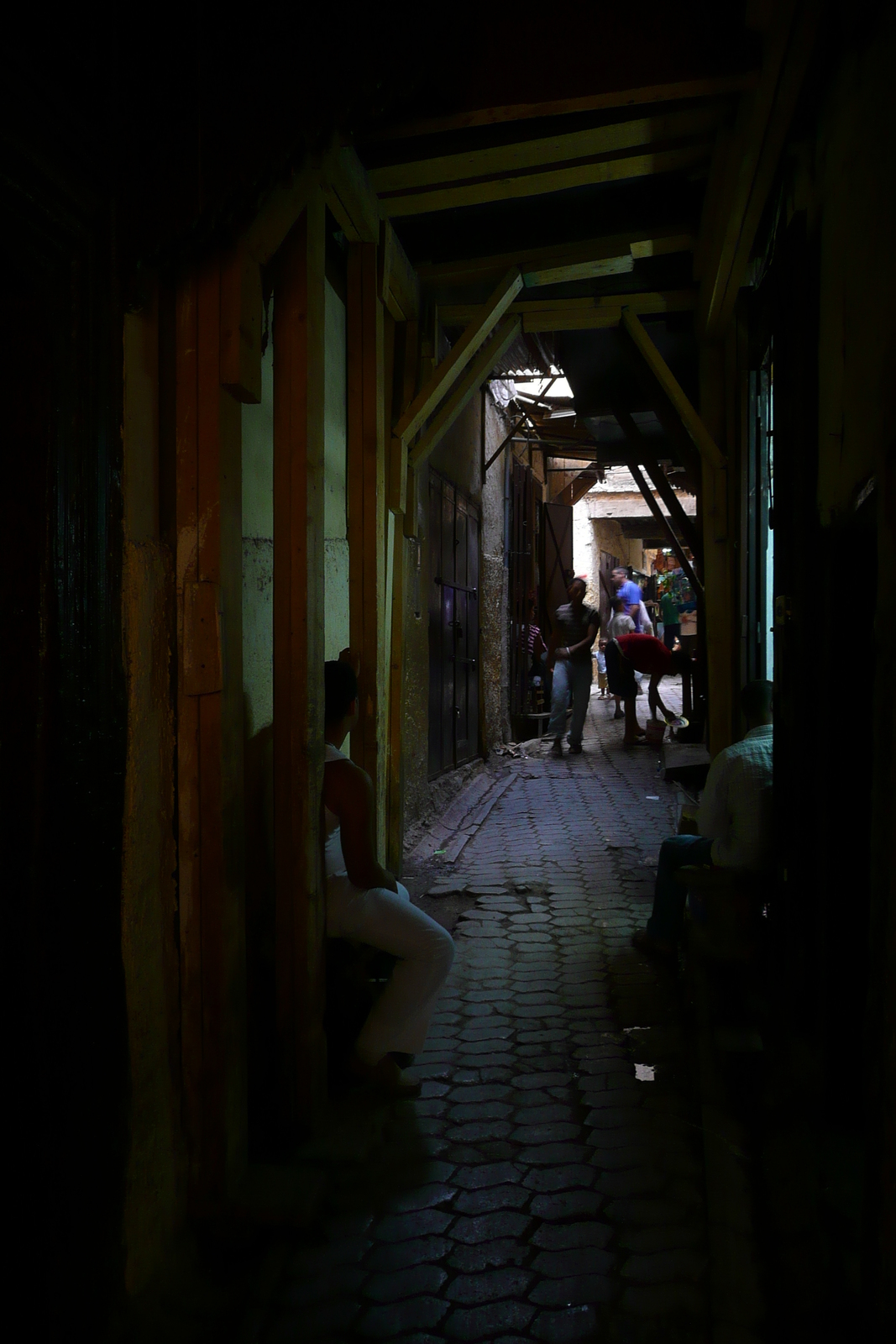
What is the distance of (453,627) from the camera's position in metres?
8.24

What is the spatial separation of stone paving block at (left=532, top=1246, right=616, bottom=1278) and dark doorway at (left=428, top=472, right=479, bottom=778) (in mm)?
5168

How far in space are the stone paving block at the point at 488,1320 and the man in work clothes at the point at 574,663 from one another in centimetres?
883

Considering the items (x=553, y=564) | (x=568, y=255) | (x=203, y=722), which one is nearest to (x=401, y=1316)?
(x=203, y=722)

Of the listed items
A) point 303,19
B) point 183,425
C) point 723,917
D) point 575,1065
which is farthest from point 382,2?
point 575,1065

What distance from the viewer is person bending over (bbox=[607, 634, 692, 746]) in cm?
1101

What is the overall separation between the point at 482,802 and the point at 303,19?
6.63 m

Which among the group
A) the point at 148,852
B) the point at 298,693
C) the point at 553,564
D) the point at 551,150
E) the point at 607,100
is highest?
Answer: the point at 551,150

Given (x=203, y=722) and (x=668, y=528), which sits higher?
(x=668, y=528)

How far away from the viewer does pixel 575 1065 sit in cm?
341

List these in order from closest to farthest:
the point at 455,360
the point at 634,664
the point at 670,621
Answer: the point at 455,360, the point at 634,664, the point at 670,621

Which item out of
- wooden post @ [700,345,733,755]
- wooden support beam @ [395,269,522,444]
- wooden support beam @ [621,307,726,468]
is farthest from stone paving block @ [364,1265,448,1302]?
wooden support beam @ [621,307,726,468]

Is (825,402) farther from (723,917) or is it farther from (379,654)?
(379,654)

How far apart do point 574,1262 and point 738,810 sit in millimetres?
1945

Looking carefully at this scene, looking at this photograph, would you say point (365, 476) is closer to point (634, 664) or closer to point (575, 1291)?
point (575, 1291)
